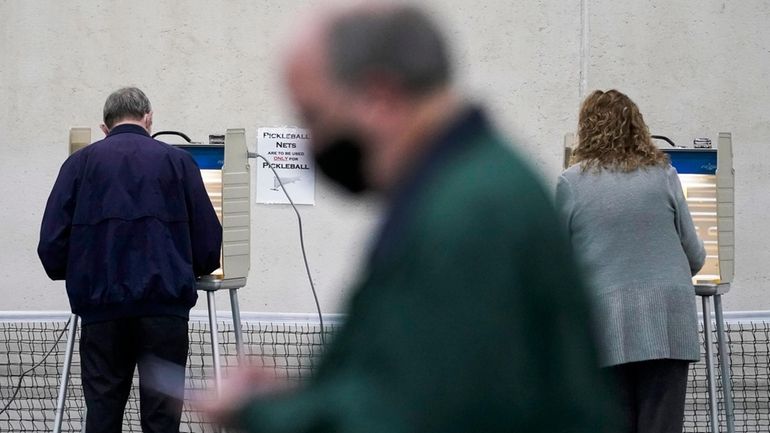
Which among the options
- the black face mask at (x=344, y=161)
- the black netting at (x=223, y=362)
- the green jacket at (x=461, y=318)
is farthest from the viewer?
the black netting at (x=223, y=362)

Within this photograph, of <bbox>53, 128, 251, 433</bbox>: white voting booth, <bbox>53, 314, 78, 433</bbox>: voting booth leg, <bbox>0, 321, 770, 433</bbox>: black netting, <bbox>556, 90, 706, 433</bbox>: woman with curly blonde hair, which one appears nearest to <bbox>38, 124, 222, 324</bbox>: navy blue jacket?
<bbox>53, 128, 251, 433</bbox>: white voting booth

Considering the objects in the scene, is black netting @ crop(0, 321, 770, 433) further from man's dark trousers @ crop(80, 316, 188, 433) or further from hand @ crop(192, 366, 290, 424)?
hand @ crop(192, 366, 290, 424)

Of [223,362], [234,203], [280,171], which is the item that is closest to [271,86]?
[280,171]

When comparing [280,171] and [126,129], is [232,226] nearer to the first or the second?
[126,129]

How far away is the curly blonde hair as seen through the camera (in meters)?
4.32

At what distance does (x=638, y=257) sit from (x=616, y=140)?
437 mm

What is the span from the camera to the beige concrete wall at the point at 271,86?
782 centimetres

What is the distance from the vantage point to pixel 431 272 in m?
1.70

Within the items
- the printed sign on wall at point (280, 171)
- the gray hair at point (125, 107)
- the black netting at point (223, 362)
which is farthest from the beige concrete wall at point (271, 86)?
the gray hair at point (125, 107)

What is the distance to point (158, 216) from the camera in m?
4.78

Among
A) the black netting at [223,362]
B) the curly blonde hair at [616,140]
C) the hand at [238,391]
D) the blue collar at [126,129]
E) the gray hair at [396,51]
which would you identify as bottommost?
the black netting at [223,362]

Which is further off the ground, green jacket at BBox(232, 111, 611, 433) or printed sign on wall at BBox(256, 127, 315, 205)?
printed sign on wall at BBox(256, 127, 315, 205)

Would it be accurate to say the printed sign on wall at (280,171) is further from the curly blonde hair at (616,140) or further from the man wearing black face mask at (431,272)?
the man wearing black face mask at (431,272)

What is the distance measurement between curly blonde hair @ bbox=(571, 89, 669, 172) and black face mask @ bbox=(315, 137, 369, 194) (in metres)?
2.62
